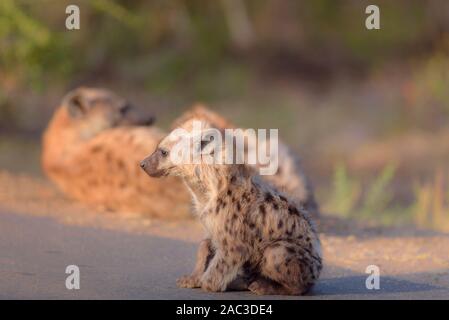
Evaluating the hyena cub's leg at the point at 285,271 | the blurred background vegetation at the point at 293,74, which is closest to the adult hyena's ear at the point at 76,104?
the hyena cub's leg at the point at 285,271

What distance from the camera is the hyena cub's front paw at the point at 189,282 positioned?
602 centimetres

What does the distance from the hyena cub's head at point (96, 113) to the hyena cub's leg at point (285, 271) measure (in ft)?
16.2

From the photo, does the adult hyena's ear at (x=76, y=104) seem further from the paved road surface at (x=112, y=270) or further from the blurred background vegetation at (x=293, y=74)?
the blurred background vegetation at (x=293, y=74)

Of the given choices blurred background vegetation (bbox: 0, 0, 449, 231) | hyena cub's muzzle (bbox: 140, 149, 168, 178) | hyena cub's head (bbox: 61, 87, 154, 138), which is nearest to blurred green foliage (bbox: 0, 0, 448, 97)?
blurred background vegetation (bbox: 0, 0, 449, 231)

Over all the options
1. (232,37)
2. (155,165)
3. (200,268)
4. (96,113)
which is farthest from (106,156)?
(232,37)

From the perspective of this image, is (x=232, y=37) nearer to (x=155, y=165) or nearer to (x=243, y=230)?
(x=155, y=165)

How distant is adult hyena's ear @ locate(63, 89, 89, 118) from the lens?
35.2ft

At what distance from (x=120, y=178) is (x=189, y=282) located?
341 centimetres

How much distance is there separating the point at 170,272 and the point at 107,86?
14951 mm

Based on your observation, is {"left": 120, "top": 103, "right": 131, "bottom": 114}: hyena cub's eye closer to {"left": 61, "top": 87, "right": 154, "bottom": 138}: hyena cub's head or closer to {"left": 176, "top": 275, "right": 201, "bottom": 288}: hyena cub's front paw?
{"left": 61, "top": 87, "right": 154, "bottom": 138}: hyena cub's head

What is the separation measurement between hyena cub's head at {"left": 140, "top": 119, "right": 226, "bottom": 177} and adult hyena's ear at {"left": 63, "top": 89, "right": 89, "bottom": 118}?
4.58m

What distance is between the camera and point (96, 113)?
10695mm
